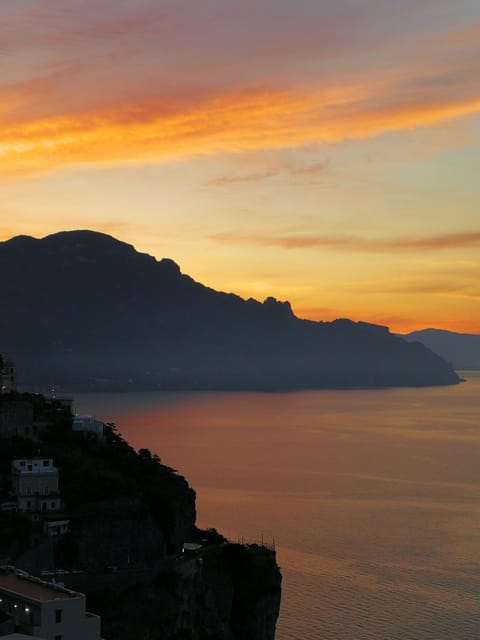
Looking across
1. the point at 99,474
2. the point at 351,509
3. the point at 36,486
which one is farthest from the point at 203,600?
the point at 351,509

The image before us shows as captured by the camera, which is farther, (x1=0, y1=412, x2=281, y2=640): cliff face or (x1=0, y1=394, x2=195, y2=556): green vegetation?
(x1=0, y1=394, x2=195, y2=556): green vegetation

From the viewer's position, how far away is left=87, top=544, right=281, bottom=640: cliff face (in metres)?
31.3

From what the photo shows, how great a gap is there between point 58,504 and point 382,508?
4704 cm

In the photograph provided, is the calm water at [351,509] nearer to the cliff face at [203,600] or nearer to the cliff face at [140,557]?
the cliff face at [203,600]

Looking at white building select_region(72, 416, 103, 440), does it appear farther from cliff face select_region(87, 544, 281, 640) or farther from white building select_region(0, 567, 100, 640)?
white building select_region(0, 567, 100, 640)

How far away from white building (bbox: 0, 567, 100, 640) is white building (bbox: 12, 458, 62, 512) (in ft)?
28.3

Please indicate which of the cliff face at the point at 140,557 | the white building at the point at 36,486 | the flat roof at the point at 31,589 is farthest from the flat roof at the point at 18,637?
the white building at the point at 36,486

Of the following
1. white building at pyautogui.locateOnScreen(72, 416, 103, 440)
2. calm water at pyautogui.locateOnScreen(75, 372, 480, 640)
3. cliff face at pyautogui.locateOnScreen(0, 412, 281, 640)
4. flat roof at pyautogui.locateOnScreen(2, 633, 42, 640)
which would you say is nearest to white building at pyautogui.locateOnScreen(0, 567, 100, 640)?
flat roof at pyautogui.locateOnScreen(2, 633, 42, 640)

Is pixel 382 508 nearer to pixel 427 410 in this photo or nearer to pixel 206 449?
pixel 206 449

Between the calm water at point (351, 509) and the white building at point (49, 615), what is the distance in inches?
830

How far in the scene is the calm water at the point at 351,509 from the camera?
50219 millimetres

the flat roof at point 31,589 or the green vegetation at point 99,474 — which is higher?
the green vegetation at point 99,474

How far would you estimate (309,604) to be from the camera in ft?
166

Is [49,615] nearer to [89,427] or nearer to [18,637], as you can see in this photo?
[18,637]
